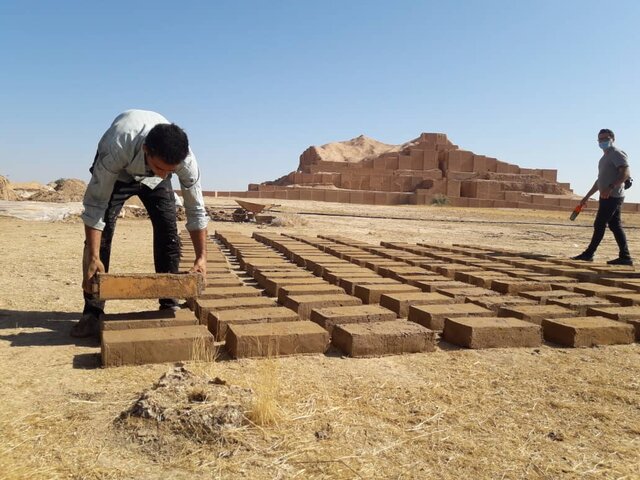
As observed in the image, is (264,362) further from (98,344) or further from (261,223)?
(261,223)

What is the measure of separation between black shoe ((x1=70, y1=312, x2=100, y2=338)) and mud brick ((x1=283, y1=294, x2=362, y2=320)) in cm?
131

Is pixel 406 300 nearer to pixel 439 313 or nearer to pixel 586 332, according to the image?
pixel 439 313

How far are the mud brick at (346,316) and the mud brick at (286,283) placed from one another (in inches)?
33.6

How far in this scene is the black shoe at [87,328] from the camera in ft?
10.2

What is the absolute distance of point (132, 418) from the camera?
72.2 inches

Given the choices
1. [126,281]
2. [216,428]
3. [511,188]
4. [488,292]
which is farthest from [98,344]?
[511,188]

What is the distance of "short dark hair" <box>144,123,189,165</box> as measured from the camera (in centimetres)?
268

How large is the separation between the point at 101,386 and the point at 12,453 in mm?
614

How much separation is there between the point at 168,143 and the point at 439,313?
2.05 metres

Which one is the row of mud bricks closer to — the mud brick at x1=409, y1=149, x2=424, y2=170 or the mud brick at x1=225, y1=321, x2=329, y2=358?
the mud brick at x1=225, y1=321, x2=329, y2=358

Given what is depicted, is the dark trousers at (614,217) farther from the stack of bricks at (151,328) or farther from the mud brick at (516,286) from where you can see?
the stack of bricks at (151,328)

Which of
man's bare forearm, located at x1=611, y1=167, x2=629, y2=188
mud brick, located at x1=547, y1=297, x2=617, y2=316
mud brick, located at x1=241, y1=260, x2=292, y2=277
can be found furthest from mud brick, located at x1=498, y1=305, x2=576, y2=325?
man's bare forearm, located at x1=611, y1=167, x2=629, y2=188

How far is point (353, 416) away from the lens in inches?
81.7

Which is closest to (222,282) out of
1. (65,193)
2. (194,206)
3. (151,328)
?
(194,206)
